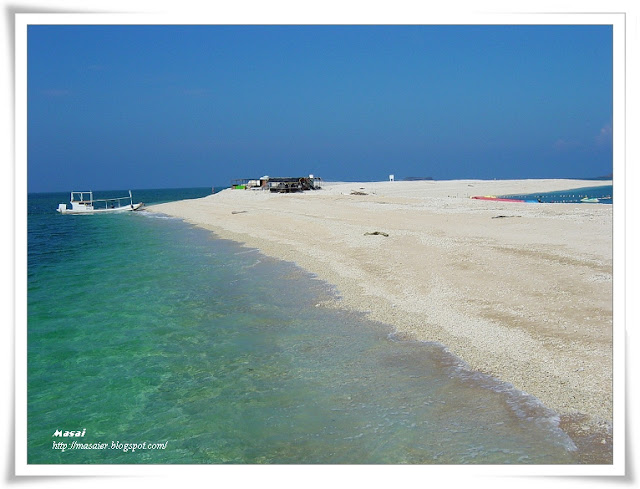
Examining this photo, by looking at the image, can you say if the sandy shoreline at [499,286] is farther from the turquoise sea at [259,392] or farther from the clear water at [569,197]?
the clear water at [569,197]

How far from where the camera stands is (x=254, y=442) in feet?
19.0

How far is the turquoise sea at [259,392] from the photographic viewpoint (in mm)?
5562

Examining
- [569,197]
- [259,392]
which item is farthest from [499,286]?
[569,197]

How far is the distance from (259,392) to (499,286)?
254 inches

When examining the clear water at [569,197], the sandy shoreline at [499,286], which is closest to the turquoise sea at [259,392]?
the sandy shoreline at [499,286]

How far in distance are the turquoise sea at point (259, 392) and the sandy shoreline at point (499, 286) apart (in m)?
0.47

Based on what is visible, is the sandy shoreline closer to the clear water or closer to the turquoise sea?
the turquoise sea

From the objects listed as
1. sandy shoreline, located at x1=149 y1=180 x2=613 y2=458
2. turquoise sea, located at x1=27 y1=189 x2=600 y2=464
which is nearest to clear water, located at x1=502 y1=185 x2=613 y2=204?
sandy shoreline, located at x1=149 y1=180 x2=613 y2=458

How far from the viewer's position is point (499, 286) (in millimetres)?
11250

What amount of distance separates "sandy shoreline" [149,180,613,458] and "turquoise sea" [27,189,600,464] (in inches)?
18.7

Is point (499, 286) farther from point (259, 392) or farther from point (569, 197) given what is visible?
point (569, 197)
